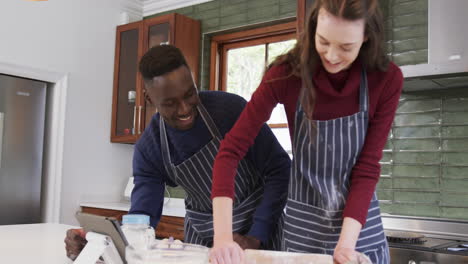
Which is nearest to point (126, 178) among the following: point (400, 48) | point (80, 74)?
point (80, 74)

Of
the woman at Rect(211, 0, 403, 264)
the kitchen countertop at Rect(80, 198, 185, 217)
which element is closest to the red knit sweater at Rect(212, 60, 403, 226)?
the woman at Rect(211, 0, 403, 264)

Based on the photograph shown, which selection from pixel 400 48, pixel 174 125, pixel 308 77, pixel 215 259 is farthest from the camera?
pixel 400 48

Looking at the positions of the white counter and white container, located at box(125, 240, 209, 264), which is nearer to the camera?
white container, located at box(125, 240, 209, 264)

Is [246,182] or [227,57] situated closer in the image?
[246,182]

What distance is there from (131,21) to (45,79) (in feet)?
3.25

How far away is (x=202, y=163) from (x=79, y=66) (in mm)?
2942

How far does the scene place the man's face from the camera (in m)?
1.32

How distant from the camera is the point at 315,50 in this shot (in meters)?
1.12

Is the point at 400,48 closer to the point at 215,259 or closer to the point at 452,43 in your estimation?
the point at 452,43

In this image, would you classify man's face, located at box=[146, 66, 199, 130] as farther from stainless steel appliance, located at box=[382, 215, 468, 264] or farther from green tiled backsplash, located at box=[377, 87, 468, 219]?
green tiled backsplash, located at box=[377, 87, 468, 219]

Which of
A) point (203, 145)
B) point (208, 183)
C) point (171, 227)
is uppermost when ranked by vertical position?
point (203, 145)

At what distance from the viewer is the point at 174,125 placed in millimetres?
1434

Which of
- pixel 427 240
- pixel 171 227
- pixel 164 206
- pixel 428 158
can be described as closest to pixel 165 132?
pixel 427 240

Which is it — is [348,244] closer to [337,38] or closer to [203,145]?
[337,38]
